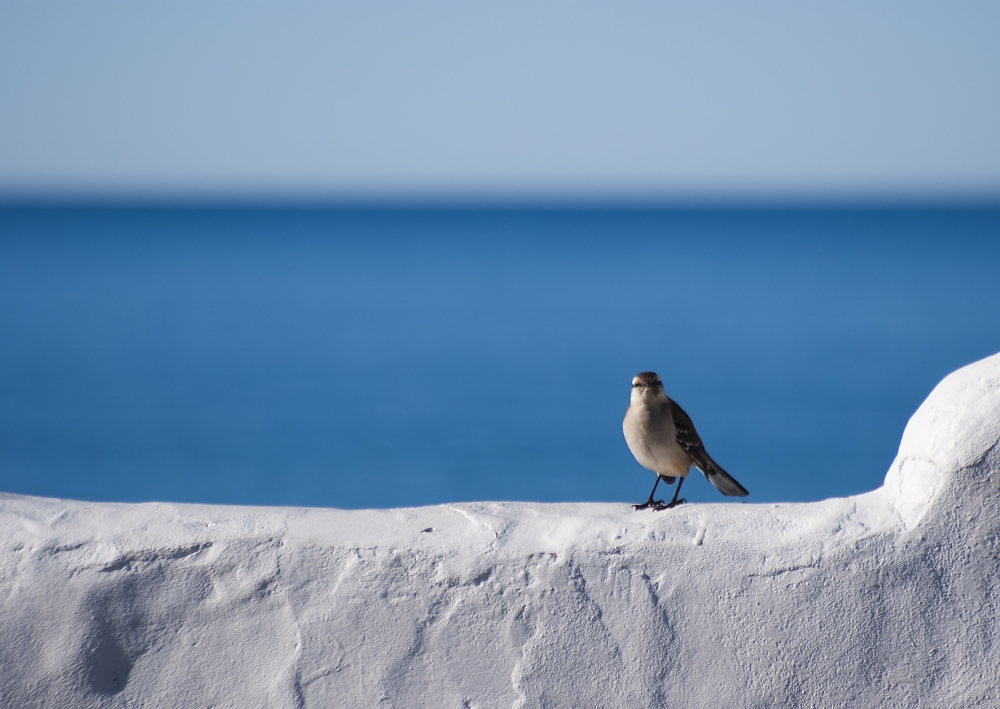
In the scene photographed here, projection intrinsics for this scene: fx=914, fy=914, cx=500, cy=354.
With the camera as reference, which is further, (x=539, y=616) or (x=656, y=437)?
(x=656, y=437)

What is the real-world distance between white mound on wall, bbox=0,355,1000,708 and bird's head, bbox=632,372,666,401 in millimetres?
1450

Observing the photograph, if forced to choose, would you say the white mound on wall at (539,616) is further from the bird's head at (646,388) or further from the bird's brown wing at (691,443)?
the bird's head at (646,388)

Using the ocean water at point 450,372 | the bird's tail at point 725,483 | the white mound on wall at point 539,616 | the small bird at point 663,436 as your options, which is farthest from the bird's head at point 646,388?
the ocean water at point 450,372

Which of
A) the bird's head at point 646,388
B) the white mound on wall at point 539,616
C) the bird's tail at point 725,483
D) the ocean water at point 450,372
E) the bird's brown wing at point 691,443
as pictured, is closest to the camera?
the white mound on wall at point 539,616

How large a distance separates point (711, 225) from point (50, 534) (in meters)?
124

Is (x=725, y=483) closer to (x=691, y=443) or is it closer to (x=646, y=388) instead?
(x=691, y=443)

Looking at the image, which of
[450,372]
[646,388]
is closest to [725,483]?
[646,388]

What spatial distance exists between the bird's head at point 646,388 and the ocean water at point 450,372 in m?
9.52

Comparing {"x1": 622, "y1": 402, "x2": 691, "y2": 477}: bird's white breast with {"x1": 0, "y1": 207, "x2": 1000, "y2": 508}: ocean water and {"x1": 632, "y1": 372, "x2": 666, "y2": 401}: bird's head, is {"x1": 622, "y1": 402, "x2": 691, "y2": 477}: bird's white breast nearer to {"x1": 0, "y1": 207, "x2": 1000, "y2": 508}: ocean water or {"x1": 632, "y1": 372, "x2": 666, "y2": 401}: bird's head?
{"x1": 632, "y1": 372, "x2": 666, "y2": 401}: bird's head

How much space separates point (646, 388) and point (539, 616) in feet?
5.43

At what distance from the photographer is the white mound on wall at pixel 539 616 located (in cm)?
217

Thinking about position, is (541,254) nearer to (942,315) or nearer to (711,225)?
(942,315)

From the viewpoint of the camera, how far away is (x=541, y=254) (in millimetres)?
72938

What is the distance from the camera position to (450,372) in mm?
24812
